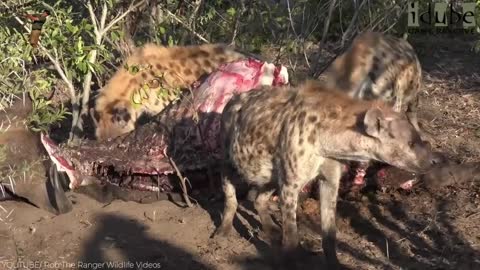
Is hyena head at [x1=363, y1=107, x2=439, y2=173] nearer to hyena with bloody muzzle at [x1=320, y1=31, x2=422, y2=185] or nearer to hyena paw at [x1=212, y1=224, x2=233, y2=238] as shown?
hyena paw at [x1=212, y1=224, x2=233, y2=238]

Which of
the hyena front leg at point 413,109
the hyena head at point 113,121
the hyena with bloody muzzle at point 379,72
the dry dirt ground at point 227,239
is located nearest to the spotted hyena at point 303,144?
the dry dirt ground at point 227,239

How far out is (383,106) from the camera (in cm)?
382


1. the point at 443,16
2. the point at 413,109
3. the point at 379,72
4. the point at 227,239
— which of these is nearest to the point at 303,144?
the point at 227,239

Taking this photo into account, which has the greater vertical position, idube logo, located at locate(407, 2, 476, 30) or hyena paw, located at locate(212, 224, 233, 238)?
idube logo, located at locate(407, 2, 476, 30)

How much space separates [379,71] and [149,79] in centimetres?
194

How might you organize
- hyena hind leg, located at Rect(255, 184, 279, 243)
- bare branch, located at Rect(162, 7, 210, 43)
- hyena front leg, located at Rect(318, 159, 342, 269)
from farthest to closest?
1. bare branch, located at Rect(162, 7, 210, 43)
2. hyena hind leg, located at Rect(255, 184, 279, 243)
3. hyena front leg, located at Rect(318, 159, 342, 269)

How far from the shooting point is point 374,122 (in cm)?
365

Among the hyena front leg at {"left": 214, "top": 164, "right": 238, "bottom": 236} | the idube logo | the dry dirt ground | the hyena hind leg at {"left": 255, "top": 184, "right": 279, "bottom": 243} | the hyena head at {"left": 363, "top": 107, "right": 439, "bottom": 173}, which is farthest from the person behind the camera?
the idube logo

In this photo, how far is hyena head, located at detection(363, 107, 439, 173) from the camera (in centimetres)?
364

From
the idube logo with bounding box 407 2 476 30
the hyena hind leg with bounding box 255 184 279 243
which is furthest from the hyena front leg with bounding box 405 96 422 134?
the hyena hind leg with bounding box 255 184 279 243

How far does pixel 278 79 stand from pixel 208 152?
731 mm

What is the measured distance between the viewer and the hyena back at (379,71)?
5363 millimetres

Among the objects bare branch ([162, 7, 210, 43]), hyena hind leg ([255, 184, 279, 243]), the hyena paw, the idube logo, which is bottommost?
the hyena paw

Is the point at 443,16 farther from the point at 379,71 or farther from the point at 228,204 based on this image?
the point at 228,204
